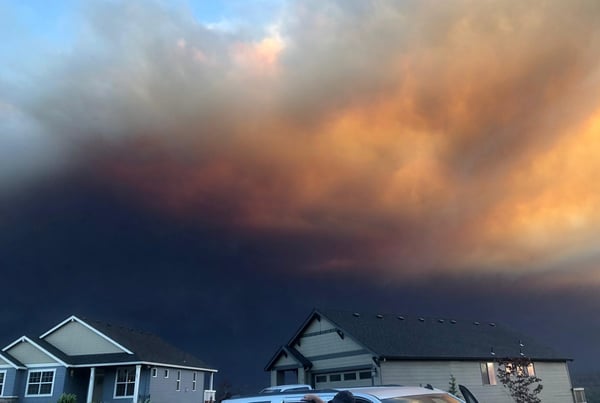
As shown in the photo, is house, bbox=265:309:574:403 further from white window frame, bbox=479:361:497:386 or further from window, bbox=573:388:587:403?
window, bbox=573:388:587:403

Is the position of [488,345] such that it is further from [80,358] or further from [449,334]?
[80,358]

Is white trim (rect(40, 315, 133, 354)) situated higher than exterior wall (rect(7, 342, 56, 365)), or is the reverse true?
white trim (rect(40, 315, 133, 354))

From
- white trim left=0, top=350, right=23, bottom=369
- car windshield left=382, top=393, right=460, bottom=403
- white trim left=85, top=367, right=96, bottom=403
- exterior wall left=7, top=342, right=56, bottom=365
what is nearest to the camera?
car windshield left=382, top=393, right=460, bottom=403

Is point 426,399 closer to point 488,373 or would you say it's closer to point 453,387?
point 453,387

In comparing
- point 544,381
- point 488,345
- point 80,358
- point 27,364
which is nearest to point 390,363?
point 488,345

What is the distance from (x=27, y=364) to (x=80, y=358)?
3862mm

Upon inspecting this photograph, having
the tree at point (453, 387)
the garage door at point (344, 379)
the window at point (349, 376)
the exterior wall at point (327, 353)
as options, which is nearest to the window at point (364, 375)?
the garage door at point (344, 379)

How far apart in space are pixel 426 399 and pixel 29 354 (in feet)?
132

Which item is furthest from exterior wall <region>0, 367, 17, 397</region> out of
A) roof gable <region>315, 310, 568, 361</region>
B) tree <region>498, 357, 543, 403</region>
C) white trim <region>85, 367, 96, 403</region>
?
tree <region>498, 357, 543, 403</region>

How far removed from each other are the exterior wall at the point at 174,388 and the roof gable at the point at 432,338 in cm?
1404

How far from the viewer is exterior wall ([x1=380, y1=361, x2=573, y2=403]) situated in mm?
31530

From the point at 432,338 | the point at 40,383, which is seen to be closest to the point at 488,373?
the point at 432,338

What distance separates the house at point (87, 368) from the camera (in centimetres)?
3878

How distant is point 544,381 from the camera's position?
127 ft
